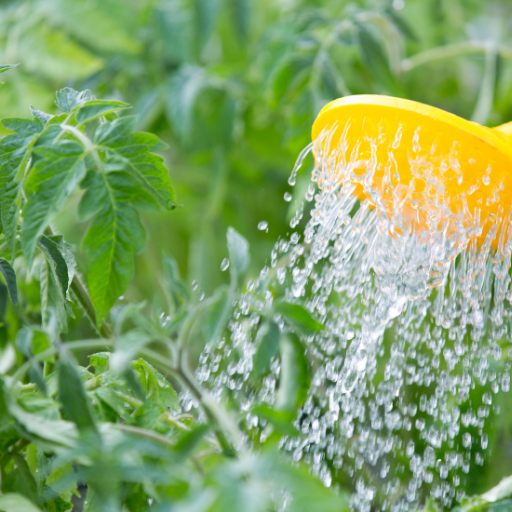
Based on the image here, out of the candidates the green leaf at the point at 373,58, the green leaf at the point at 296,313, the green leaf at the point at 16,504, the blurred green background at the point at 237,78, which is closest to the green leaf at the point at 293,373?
the green leaf at the point at 296,313

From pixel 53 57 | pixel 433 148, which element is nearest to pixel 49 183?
pixel 433 148

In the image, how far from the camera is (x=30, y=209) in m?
0.29

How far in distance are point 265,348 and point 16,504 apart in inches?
5.3

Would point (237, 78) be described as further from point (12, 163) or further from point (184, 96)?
point (12, 163)

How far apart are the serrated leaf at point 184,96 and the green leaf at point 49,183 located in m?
0.50

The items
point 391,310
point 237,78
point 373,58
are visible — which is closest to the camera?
point 391,310

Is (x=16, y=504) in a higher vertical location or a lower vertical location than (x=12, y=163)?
lower

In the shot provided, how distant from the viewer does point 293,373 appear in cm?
30

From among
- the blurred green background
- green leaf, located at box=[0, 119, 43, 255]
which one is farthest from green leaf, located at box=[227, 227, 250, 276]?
the blurred green background

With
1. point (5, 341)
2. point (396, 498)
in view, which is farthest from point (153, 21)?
point (396, 498)

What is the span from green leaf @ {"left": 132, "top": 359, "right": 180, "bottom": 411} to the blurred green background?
0.39 metres

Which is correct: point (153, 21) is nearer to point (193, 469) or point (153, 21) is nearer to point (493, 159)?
point (493, 159)

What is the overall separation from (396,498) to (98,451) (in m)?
0.61

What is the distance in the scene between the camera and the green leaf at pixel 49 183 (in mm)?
292
